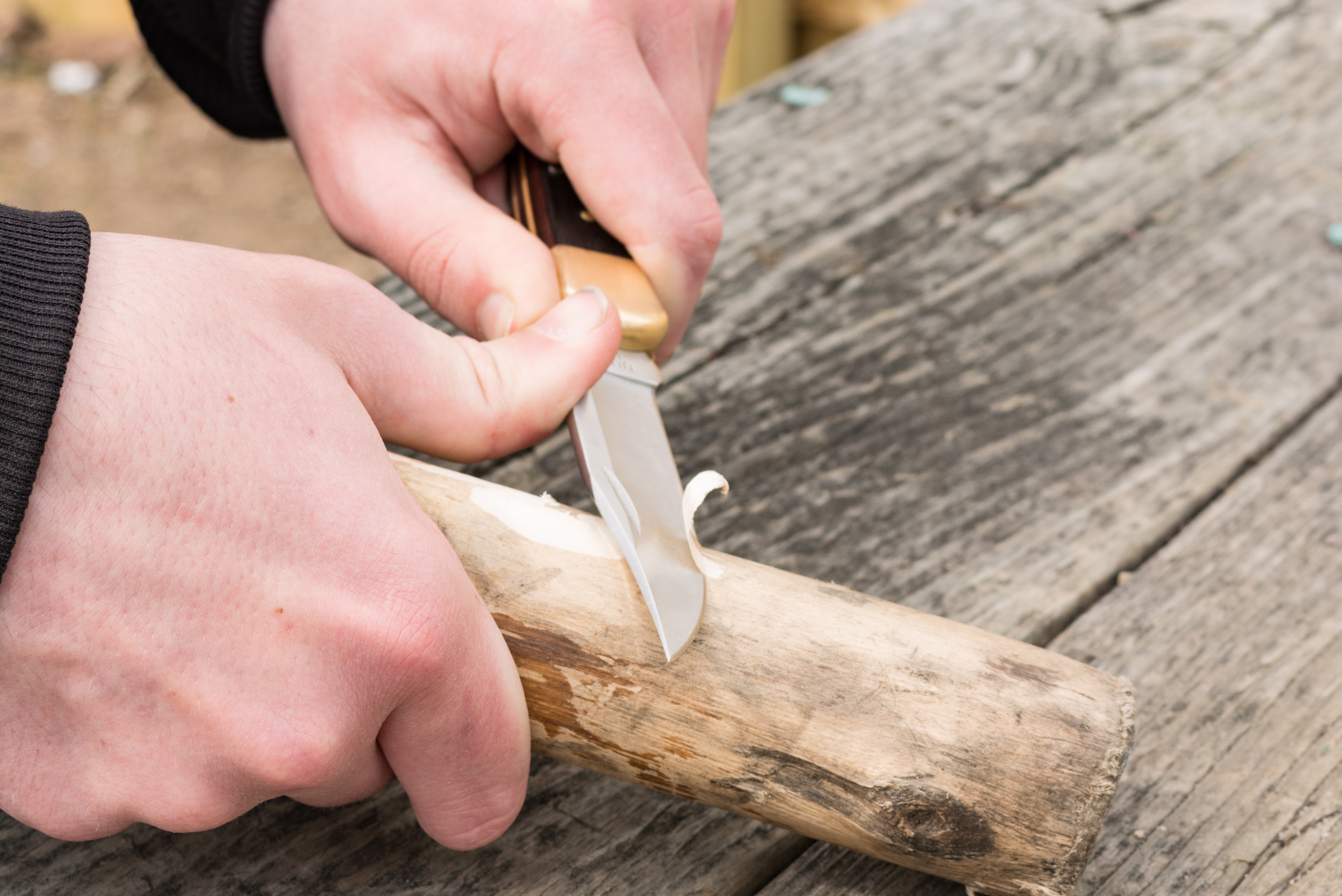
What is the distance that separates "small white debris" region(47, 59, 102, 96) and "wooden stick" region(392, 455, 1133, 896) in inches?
218

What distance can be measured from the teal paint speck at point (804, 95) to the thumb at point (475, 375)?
1.03 meters

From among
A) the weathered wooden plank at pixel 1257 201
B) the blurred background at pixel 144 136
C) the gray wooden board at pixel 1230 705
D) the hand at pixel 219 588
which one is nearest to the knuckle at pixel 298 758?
the hand at pixel 219 588

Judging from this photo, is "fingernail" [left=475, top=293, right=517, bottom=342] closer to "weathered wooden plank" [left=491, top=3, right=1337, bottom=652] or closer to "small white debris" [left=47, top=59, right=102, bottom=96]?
"weathered wooden plank" [left=491, top=3, right=1337, bottom=652]

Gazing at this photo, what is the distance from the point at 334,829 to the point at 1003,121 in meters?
1.55

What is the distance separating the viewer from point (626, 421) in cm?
92

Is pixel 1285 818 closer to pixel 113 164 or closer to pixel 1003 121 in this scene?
pixel 1003 121

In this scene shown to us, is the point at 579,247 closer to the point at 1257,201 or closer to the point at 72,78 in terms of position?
the point at 1257,201

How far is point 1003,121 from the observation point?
1769 millimetres

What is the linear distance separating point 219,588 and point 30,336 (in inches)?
7.6

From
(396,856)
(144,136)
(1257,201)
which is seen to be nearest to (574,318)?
(396,856)

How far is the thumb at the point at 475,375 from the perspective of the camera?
2.60 feet

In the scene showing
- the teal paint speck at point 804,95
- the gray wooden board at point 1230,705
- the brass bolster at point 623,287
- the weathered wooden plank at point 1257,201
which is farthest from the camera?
the teal paint speck at point 804,95

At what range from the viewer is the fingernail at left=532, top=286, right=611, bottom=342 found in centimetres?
90

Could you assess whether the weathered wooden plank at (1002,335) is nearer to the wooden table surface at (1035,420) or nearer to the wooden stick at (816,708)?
the wooden table surface at (1035,420)
